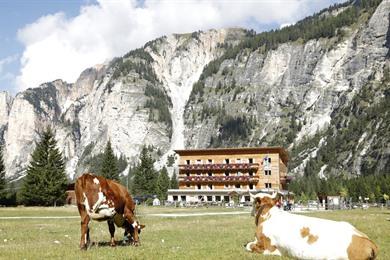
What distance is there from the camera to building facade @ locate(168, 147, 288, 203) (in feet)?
400

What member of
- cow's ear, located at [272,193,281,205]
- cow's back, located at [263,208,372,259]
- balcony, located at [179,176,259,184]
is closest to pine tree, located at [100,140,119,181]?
balcony, located at [179,176,259,184]

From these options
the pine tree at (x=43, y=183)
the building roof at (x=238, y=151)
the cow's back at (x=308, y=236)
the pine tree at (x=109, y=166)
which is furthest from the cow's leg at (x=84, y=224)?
the building roof at (x=238, y=151)

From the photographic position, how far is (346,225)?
11828 millimetres

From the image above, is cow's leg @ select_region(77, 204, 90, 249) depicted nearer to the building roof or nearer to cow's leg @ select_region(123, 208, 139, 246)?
cow's leg @ select_region(123, 208, 139, 246)

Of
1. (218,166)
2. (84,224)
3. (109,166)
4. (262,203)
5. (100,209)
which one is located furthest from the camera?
(218,166)

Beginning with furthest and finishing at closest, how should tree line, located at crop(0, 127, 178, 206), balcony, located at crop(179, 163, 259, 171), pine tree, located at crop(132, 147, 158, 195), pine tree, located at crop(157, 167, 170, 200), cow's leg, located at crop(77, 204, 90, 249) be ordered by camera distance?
pine tree, located at crop(132, 147, 158, 195), pine tree, located at crop(157, 167, 170, 200), balcony, located at crop(179, 163, 259, 171), tree line, located at crop(0, 127, 178, 206), cow's leg, located at crop(77, 204, 90, 249)

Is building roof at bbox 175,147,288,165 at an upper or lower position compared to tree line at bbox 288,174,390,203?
upper

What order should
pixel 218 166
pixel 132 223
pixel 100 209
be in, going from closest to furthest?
1. pixel 100 209
2. pixel 132 223
3. pixel 218 166

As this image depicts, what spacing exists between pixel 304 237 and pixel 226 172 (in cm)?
11476

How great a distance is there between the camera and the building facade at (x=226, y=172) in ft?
400

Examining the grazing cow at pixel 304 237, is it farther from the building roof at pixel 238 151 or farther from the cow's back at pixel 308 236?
the building roof at pixel 238 151

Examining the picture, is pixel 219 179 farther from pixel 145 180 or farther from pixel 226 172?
pixel 145 180

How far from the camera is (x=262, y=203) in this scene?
14.3m

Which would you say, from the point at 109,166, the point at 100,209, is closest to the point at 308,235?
the point at 100,209
